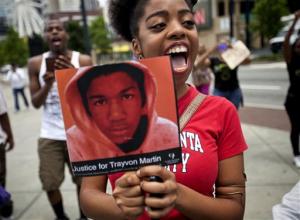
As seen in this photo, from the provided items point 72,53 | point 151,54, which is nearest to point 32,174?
point 72,53

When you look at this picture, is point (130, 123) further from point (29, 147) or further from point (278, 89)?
point (278, 89)

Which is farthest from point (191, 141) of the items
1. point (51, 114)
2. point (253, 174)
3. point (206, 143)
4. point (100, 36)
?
point (100, 36)

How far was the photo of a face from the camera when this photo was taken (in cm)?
115

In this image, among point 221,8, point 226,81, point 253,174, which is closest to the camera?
point 253,174

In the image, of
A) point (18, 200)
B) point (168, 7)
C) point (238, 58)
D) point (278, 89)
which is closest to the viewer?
point (168, 7)

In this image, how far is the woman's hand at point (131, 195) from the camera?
110 cm

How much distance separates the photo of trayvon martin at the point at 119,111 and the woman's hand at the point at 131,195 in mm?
86

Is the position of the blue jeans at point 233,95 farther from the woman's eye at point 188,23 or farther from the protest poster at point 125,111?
the protest poster at point 125,111

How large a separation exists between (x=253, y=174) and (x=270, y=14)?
24.6m

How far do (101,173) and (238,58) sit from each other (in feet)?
13.6

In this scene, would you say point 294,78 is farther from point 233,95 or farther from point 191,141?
point 191,141

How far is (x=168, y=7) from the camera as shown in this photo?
137cm
